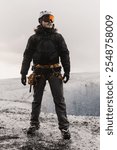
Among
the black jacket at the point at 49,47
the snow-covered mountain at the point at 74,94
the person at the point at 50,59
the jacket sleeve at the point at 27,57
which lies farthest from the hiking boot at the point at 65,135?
the snow-covered mountain at the point at 74,94

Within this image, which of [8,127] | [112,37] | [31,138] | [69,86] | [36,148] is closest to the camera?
[36,148]

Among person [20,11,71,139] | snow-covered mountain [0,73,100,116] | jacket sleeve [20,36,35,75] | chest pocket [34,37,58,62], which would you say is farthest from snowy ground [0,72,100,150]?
snow-covered mountain [0,73,100,116]

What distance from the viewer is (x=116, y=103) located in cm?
852

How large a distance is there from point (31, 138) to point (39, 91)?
904 mm

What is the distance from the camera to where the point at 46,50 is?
7469 mm

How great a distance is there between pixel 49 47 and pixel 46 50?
0.08m

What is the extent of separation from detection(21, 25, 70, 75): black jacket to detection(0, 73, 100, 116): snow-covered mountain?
760 centimetres

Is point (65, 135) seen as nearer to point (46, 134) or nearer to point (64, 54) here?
point (46, 134)

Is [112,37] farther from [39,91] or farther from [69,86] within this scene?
[69,86]

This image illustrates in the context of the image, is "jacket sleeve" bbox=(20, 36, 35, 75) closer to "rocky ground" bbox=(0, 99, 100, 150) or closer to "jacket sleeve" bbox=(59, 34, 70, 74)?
"jacket sleeve" bbox=(59, 34, 70, 74)

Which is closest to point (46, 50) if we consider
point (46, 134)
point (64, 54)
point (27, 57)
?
point (64, 54)

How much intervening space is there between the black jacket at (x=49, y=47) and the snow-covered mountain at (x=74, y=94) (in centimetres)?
760

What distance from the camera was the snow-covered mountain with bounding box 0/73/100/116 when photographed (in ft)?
51.4

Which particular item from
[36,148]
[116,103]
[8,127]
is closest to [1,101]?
[8,127]
